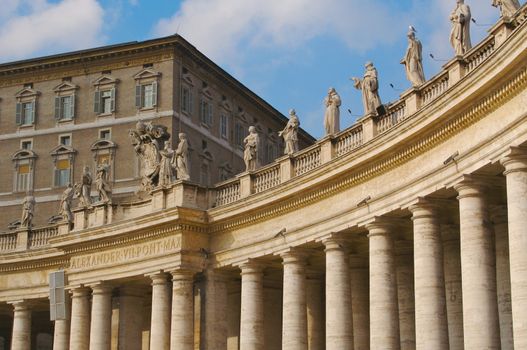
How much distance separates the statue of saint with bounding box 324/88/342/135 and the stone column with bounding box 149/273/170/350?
1143cm

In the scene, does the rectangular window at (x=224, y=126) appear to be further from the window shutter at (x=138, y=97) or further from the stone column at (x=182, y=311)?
Answer: the stone column at (x=182, y=311)

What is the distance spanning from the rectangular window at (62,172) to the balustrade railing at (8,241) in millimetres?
26531

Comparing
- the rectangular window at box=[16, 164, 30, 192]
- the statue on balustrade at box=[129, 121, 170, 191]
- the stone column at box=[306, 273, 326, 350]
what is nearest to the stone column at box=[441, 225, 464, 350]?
the stone column at box=[306, 273, 326, 350]

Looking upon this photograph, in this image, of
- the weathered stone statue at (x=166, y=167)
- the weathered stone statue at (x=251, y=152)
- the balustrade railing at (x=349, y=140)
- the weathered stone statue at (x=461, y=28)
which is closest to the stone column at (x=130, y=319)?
the weathered stone statue at (x=166, y=167)

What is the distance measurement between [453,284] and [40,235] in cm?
2816

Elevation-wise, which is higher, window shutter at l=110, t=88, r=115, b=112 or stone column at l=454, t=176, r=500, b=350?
window shutter at l=110, t=88, r=115, b=112

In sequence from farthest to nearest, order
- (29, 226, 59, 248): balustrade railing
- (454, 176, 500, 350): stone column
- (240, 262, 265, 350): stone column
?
(29, 226, 59, 248): balustrade railing → (240, 262, 265, 350): stone column → (454, 176, 500, 350): stone column

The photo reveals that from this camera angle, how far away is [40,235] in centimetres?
6103

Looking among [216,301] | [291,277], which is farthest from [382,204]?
[216,301]

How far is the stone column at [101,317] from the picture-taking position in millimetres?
53500

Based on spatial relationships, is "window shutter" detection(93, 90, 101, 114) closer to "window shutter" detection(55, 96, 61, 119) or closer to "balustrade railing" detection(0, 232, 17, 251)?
"window shutter" detection(55, 96, 61, 119)

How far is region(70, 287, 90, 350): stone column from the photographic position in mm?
54719

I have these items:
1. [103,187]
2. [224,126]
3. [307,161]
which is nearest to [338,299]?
[307,161]

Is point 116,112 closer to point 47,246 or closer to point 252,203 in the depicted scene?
point 47,246
